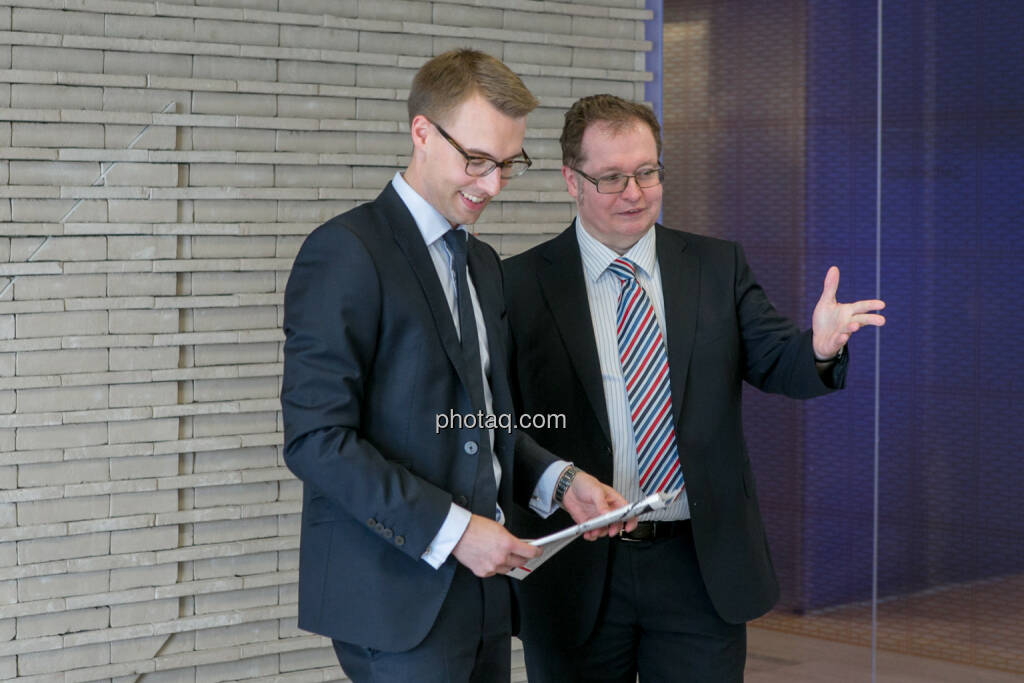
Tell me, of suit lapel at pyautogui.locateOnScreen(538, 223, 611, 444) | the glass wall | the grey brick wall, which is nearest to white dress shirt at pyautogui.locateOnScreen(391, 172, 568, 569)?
suit lapel at pyautogui.locateOnScreen(538, 223, 611, 444)

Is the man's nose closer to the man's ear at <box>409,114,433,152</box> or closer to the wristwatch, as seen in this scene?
the man's ear at <box>409,114,433,152</box>

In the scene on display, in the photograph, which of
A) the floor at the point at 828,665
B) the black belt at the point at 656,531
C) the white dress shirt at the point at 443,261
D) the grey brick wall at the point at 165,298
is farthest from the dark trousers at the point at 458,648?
the floor at the point at 828,665

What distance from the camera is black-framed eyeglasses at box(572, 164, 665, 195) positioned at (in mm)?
2484

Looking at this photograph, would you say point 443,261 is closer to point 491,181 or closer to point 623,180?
point 491,181

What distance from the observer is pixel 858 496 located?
3770 mm

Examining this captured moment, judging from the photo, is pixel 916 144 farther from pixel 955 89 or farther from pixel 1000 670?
pixel 1000 670

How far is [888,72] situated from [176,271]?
2.12 m

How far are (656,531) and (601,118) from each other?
86cm

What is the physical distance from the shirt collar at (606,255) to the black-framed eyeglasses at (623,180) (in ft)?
0.37

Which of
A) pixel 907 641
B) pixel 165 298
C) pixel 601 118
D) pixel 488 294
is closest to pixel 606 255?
pixel 601 118

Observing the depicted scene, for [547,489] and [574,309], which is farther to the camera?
[574,309]

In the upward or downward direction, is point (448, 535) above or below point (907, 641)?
above

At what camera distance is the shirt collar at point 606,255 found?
2.56 meters

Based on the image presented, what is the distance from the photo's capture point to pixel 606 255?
8.39 feet
